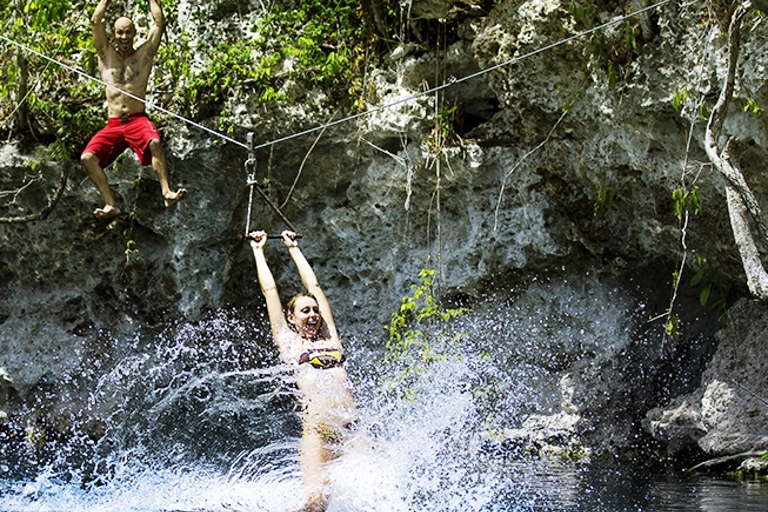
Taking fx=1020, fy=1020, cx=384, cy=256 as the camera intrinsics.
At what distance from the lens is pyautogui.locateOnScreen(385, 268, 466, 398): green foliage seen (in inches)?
325

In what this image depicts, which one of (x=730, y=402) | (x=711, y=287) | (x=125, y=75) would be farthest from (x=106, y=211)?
(x=730, y=402)

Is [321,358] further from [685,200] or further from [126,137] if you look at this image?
[685,200]

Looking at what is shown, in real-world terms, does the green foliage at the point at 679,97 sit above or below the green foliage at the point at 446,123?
below

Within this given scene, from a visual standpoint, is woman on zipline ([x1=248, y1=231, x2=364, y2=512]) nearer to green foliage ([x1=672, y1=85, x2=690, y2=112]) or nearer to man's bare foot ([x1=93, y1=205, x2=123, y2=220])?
man's bare foot ([x1=93, y1=205, x2=123, y2=220])

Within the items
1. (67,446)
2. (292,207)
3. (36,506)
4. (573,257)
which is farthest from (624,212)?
(67,446)

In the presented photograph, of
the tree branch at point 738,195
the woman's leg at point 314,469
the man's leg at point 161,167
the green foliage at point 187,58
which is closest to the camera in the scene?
the tree branch at point 738,195

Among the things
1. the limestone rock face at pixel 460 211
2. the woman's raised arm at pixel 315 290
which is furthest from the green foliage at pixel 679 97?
A: the woman's raised arm at pixel 315 290

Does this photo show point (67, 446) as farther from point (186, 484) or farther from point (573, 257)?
point (573, 257)

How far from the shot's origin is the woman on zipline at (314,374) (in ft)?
17.9

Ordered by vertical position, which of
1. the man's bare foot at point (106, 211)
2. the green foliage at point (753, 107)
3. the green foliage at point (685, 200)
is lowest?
the green foliage at point (685, 200)

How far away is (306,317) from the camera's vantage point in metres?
5.83

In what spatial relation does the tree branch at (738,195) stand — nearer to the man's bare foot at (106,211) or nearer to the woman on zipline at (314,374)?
the woman on zipline at (314,374)

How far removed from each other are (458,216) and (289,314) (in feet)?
9.16

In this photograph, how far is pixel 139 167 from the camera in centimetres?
851
